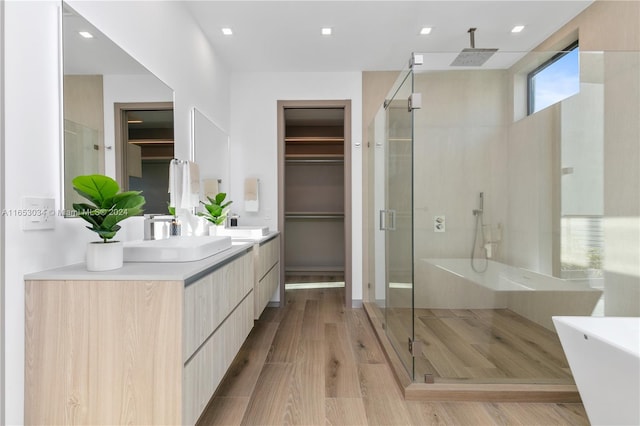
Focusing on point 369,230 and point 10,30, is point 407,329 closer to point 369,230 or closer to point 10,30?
point 369,230

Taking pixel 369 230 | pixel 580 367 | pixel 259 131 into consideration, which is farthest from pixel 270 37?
pixel 580 367

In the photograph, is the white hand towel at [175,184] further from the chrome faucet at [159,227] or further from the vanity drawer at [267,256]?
the vanity drawer at [267,256]

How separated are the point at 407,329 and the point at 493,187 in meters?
1.08

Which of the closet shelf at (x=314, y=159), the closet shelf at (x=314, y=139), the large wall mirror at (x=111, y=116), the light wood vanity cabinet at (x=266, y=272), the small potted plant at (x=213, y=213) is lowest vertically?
the light wood vanity cabinet at (x=266, y=272)

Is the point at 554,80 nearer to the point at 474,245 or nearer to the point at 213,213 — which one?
the point at 474,245

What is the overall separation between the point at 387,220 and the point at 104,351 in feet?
6.75

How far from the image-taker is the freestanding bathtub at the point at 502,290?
2133mm

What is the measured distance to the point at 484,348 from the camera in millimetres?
2145

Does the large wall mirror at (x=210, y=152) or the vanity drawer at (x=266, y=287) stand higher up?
the large wall mirror at (x=210, y=152)

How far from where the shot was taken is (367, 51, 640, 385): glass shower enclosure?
6.73 feet

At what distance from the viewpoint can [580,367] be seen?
1.49m

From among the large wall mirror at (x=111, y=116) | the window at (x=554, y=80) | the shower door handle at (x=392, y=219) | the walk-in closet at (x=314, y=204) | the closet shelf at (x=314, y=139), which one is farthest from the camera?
the walk-in closet at (x=314, y=204)

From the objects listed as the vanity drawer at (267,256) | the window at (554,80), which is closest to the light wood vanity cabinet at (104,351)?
the vanity drawer at (267,256)

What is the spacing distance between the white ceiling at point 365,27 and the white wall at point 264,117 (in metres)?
0.24
